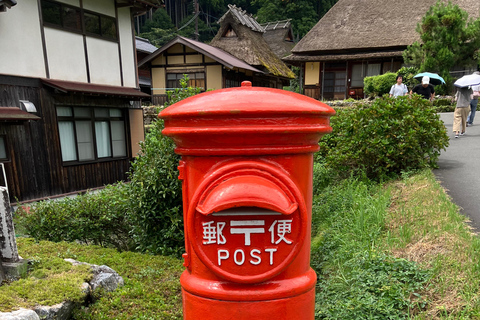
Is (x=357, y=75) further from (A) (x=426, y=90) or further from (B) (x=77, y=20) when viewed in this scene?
(B) (x=77, y=20)

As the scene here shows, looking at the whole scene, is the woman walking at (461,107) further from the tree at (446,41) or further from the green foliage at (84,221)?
the green foliage at (84,221)

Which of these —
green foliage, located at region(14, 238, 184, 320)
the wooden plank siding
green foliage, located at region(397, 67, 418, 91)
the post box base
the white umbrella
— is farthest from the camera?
green foliage, located at region(397, 67, 418, 91)

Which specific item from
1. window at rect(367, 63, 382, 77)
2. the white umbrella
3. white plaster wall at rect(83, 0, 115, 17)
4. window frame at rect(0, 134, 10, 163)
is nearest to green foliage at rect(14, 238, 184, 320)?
window frame at rect(0, 134, 10, 163)

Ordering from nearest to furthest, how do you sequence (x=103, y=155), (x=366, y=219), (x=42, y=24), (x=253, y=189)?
(x=253, y=189)
(x=366, y=219)
(x=42, y=24)
(x=103, y=155)

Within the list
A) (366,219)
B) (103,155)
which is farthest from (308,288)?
(103,155)

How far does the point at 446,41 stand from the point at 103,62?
536 inches


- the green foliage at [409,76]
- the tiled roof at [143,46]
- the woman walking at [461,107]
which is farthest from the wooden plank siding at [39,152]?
the green foliage at [409,76]

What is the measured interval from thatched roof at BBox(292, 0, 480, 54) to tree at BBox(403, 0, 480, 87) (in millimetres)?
2658

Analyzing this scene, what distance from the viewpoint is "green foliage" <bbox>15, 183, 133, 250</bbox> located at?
3.94 metres

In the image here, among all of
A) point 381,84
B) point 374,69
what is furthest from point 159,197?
point 374,69

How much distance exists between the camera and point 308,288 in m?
1.40

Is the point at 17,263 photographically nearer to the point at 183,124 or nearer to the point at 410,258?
the point at 183,124

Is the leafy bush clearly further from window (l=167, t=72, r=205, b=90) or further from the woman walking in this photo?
window (l=167, t=72, r=205, b=90)

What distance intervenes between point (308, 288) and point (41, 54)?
316 inches
